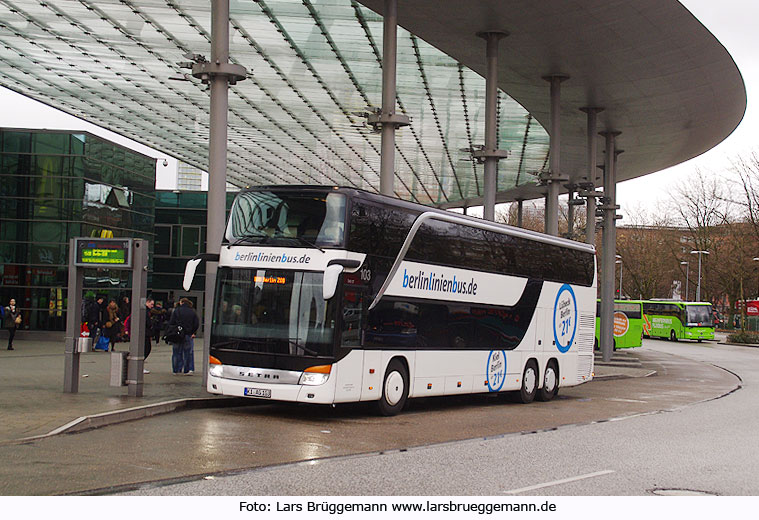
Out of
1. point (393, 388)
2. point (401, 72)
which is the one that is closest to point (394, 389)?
point (393, 388)

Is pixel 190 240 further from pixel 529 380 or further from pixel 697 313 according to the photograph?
pixel 697 313

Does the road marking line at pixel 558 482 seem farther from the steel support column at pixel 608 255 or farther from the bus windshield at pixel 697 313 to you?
the bus windshield at pixel 697 313

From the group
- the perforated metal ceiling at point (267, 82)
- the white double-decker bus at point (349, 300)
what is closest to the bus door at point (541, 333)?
the white double-decker bus at point (349, 300)

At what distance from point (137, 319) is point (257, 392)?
252 cm

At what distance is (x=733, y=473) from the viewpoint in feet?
34.7

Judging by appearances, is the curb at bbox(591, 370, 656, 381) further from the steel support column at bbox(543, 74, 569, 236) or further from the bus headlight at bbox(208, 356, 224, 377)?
the bus headlight at bbox(208, 356, 224, 377)

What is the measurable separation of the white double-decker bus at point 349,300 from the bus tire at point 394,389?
0.02m

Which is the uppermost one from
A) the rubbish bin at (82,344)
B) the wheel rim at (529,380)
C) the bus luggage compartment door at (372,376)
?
the rubbish bin at (82,344)

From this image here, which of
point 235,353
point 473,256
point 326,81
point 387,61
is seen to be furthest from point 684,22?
point 235,353

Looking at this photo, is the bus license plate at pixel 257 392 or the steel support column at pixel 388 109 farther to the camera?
the steel support column at pixel 388 109

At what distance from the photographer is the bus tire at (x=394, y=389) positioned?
15.9 meters

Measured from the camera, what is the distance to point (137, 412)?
13789mm

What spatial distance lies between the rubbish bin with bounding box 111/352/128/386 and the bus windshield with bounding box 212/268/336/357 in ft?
6.54

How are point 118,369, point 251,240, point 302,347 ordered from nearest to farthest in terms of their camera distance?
point 302,347 → point 251,240 → point 118,369
